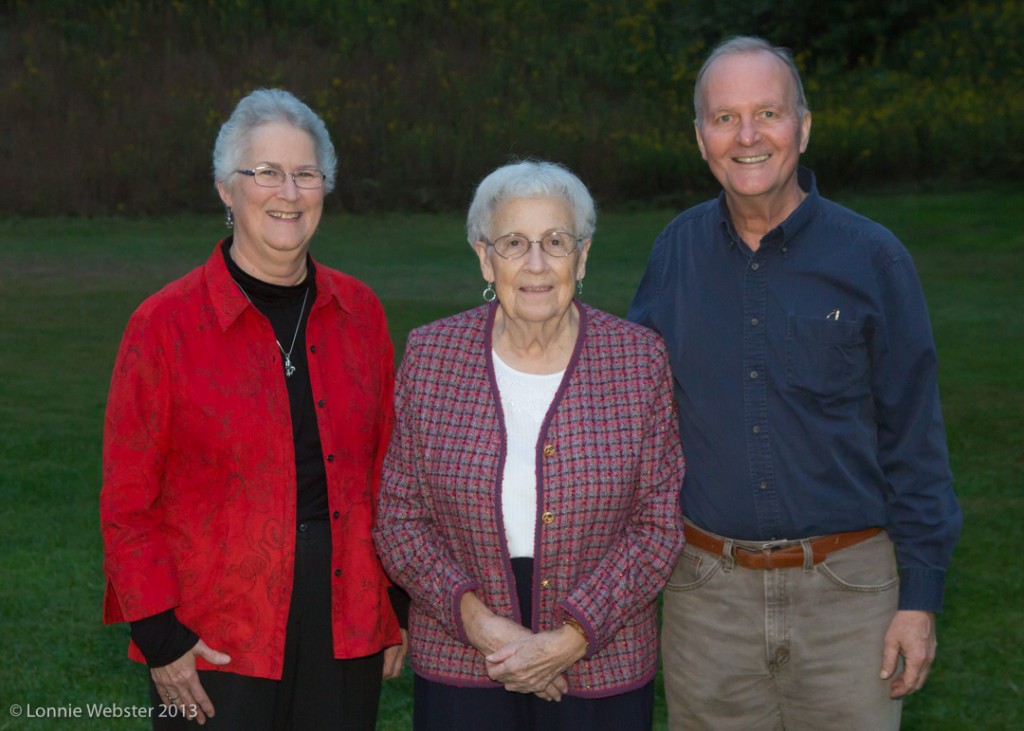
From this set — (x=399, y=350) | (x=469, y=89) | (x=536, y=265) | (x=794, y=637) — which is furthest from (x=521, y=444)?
(x=469, y=89)

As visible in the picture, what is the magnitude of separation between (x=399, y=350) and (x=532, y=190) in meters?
7.02

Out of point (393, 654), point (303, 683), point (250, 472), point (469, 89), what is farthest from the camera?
point (469, 89)

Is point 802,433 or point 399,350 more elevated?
point 802,433

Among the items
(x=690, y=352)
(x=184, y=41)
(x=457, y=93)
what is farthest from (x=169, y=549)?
(x=184, y=41)

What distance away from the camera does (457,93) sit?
14.2 meters

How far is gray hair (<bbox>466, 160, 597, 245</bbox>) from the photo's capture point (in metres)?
2.54

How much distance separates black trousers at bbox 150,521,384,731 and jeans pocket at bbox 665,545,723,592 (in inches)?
27.1

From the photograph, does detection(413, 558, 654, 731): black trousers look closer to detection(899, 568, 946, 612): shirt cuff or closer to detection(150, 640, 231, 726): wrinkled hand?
detection(150, 640, 231, 726): wrinkled hand

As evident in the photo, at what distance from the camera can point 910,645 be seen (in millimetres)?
2623

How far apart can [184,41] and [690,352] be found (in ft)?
43.6

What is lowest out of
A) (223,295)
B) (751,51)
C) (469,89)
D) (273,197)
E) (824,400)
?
(824,400)

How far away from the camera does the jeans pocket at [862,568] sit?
2639 millimetres

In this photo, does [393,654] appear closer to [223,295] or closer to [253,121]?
[223,295]

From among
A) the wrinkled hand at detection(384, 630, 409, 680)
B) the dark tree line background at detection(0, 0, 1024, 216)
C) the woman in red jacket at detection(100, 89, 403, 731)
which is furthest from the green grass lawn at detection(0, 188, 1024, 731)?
the woman in red jacket at detection(100, 89, 403, 731)
